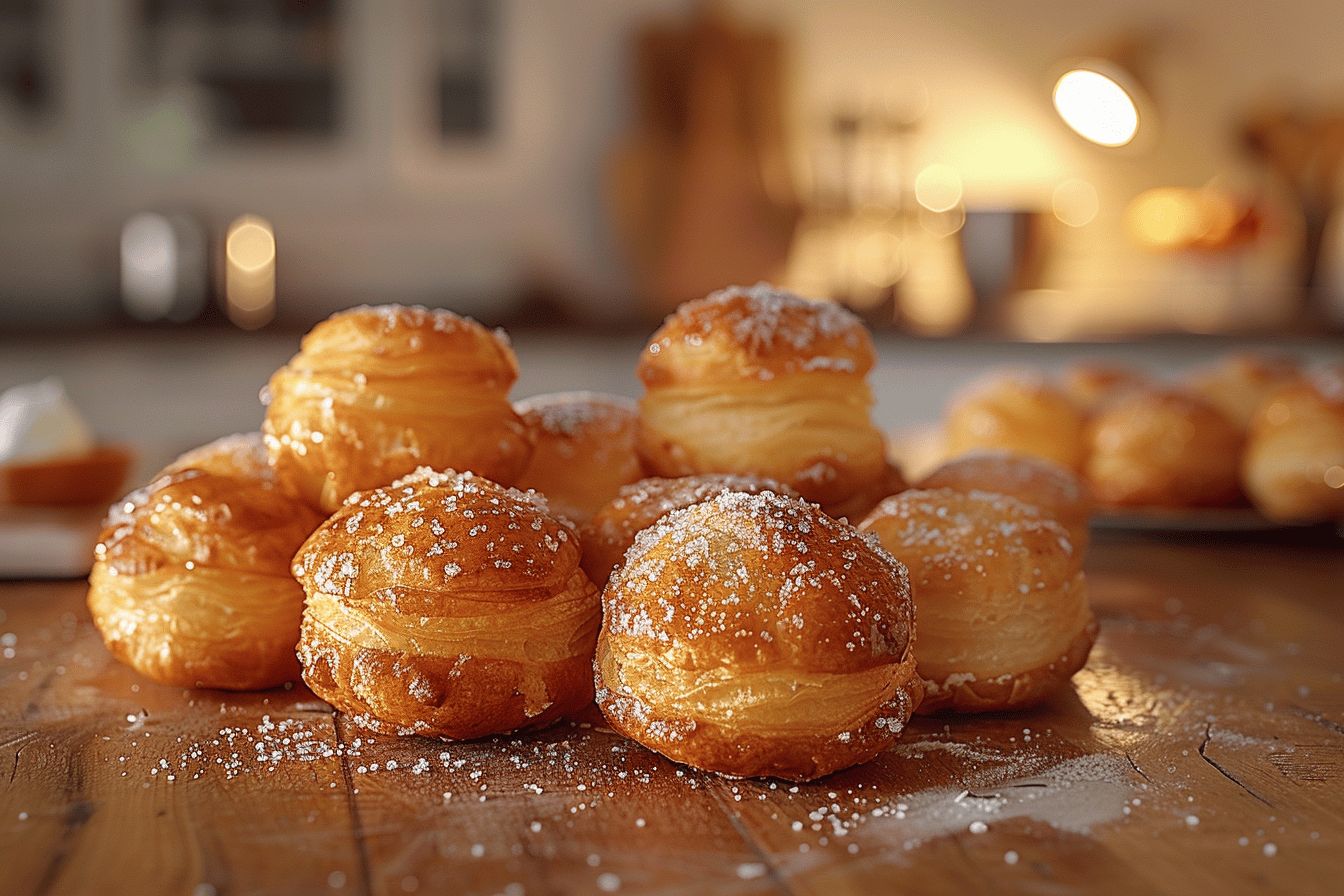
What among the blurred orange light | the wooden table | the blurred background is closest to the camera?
the wooden table

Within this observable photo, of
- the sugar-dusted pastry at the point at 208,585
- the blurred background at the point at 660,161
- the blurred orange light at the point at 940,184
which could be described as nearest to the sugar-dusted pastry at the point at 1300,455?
the sugar-dusted pastry at the point at 208,585

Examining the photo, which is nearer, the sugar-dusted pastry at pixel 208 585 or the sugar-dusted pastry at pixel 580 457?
the sugar-dusted pastry at pixel 208 585

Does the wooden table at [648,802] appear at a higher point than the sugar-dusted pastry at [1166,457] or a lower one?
higher

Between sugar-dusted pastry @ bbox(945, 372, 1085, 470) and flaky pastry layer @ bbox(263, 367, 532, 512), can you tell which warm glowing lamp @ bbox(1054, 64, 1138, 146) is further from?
flaky pastry layer @ bbox(263, 367, 532, 512)

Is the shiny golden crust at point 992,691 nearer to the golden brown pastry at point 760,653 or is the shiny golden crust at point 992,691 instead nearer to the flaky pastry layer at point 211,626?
the golden brown pastry at point 760,653

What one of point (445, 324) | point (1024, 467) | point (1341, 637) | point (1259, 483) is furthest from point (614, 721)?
point (1259, 483)

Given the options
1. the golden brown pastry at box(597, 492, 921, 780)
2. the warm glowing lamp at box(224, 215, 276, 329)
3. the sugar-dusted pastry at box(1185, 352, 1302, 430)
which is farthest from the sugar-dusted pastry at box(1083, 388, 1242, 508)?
the warm glowing lamp at box(224, 215, 276, 329)

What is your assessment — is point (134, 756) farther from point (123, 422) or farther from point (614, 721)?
point (123, 422)
